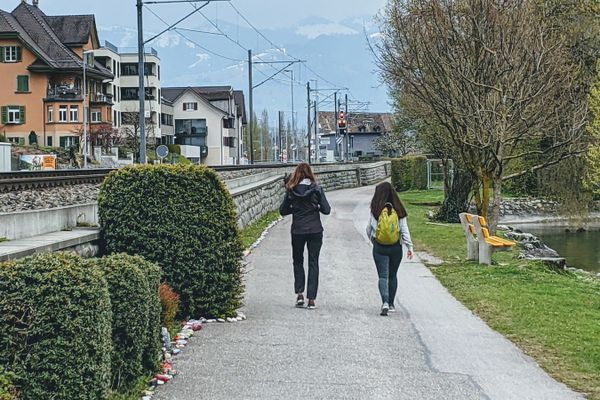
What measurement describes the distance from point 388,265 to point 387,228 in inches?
20.9

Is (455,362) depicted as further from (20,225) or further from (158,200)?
(20,225)

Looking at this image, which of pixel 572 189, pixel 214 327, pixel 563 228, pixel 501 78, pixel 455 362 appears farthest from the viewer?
pixel 563 228

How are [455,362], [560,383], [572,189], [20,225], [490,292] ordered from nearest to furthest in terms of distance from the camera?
[560,383], [455,362], [20,225], [490,292], [572,189]

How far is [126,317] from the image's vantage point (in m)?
7.00

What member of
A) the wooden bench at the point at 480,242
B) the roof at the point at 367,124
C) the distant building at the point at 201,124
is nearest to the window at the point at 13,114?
the distant building at the point at 201,124

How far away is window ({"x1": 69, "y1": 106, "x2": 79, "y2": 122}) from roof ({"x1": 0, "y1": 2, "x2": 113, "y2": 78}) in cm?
340

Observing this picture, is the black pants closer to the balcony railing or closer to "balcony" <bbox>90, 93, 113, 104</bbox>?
the balcony railing

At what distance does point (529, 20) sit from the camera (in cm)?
1973

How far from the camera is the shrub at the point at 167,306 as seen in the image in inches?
356

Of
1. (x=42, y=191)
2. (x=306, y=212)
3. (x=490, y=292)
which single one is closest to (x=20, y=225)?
(x=306, y=212)

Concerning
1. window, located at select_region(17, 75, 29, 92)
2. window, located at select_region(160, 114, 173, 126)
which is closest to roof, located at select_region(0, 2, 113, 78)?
window, located at select_region(17, 75, 29, 92)

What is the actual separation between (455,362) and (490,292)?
5099 mm

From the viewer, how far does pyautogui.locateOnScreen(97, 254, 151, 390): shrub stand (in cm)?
693

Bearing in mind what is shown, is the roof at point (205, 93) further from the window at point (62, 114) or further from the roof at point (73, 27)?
the window at point (62, 114)
